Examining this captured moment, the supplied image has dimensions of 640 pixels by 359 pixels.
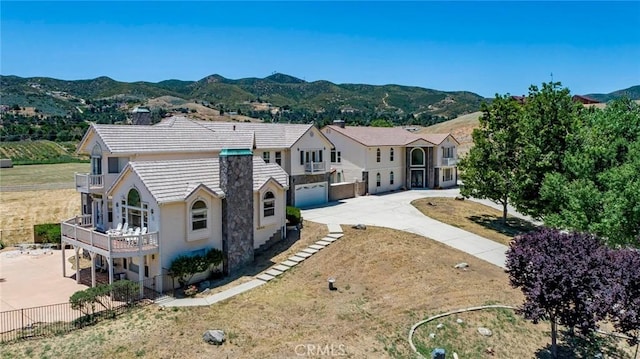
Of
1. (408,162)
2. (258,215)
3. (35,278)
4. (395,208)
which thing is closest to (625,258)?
(258,215)

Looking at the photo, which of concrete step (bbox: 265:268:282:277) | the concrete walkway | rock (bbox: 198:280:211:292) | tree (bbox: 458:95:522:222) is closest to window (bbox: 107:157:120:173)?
rock (bbox: 198:280:211:292)

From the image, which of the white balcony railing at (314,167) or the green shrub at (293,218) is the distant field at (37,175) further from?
the green shrub at (293,218)

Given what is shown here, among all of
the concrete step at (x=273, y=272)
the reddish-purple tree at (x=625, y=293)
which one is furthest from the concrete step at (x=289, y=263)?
the reddish-purple tree at (x=625, y=293)

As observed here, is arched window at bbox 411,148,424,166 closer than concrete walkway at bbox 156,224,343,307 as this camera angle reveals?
No

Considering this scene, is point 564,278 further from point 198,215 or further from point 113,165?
point 113,165

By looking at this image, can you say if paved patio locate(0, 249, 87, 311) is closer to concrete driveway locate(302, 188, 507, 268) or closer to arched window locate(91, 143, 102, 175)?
arched window locate(91, 143, 102, 175)

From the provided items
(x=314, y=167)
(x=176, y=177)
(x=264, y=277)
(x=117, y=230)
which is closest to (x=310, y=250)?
(x=264, y=277)

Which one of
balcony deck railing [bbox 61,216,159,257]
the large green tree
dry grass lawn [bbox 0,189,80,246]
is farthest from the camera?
dry grass lawn [bbox 0,189,80,246]
